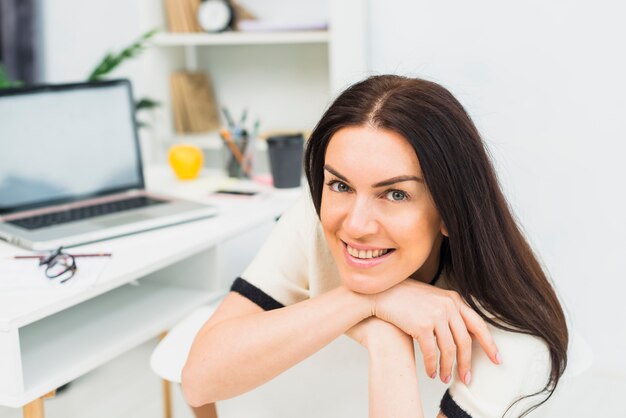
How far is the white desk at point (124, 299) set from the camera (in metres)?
1.10

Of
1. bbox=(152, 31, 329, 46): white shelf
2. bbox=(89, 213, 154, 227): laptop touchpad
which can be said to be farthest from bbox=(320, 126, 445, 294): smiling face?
bbox=(152, 31, 329, 46): white shelf

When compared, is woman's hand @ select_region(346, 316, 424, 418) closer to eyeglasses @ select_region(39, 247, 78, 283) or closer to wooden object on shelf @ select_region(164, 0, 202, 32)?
eyeglasses @ select_region(39, 247, 78, 283)

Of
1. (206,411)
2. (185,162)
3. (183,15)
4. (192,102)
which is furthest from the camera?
(192,102)

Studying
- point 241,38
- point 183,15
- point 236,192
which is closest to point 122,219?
point 236,192

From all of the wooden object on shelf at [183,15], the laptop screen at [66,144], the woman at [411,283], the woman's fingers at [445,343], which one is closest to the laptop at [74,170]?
the laptop screen at [66,144]

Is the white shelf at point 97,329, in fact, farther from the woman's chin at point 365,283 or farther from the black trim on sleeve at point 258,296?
the woman's chin at point 365,283

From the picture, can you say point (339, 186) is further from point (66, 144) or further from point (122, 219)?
point (66, 144)

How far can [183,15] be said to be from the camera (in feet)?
8.26

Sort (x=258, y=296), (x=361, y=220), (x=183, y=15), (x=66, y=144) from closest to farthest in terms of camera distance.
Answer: (x=361, y=220) < (x=258, y=296) < (x=66, y=144) < (x=183, y=15)

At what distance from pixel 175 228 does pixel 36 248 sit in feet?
0.92

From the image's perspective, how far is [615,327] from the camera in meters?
1.63

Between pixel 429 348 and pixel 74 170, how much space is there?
1.01m

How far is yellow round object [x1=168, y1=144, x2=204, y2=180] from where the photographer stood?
200 cm

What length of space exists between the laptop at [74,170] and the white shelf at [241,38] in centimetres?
75
